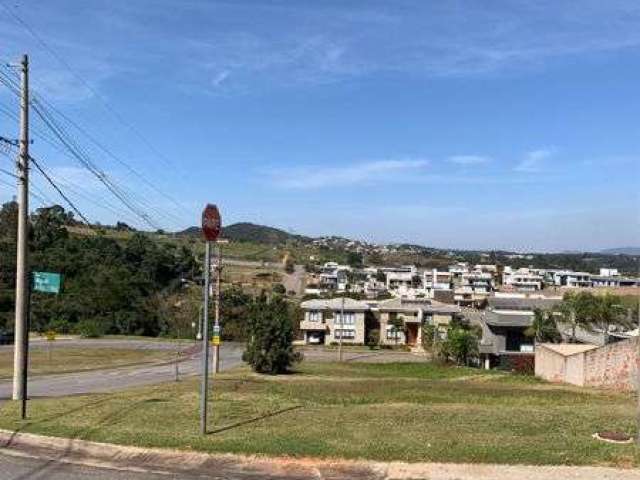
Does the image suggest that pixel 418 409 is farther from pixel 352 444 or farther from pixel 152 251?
pixel 152 251

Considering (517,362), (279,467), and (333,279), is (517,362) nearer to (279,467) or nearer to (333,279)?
(279,467)

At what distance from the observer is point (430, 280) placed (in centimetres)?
19500

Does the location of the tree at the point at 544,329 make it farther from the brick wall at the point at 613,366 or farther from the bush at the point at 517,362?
the brick wall at the point at 613,366

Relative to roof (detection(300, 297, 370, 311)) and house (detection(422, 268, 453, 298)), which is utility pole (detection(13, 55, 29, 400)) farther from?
house (detection(422, 268, 453, 298))

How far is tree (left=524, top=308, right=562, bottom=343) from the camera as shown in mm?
74562

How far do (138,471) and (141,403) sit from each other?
5.85 meters

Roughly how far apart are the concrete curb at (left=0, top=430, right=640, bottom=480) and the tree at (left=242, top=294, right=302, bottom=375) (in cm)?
2657

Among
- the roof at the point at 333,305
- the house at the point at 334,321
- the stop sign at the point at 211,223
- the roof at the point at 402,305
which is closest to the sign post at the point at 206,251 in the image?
the stop sign at the point at 211,223

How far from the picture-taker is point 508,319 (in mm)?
84625

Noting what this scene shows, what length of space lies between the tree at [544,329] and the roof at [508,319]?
16.3ft

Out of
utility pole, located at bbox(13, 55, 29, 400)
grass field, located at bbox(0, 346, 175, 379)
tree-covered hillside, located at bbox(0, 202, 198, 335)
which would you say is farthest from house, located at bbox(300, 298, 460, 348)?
utility pole, located at bbox(13, 55, 29, 400)

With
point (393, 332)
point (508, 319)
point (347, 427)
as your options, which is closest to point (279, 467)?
point (347, 427)

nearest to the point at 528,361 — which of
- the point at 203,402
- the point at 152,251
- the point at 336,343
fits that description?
the point at 336,343

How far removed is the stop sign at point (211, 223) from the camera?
1255cm
